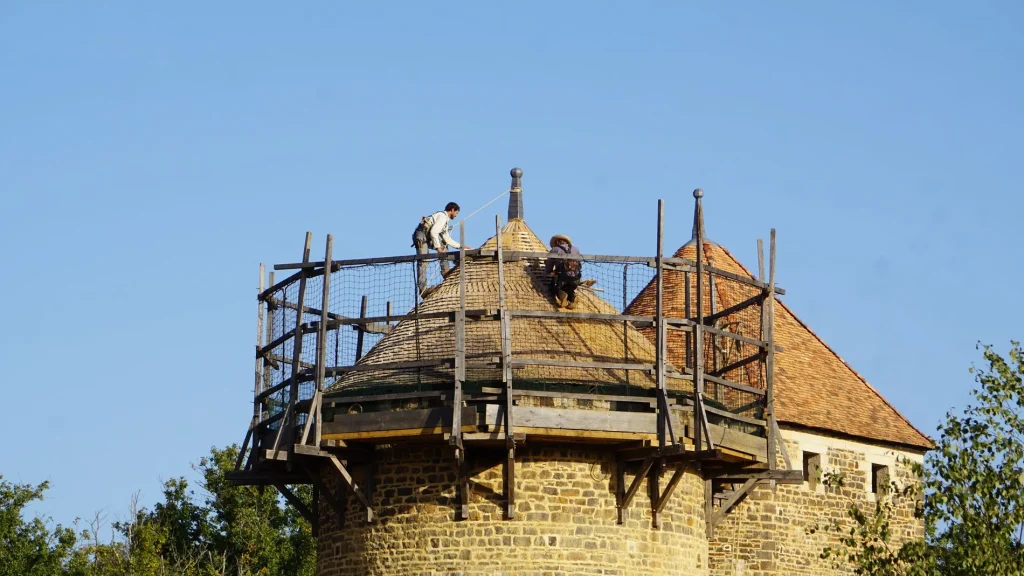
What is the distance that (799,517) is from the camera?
2530 cm

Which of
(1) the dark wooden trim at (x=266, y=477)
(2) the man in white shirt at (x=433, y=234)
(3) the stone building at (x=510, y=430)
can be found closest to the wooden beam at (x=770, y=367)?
(3) the stone building at (x=510, y=430)

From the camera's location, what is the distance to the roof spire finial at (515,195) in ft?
75.8

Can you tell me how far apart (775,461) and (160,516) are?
22.7 meters

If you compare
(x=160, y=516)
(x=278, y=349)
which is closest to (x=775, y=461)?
(x=278, y=349)

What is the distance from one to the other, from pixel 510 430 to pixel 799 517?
7848mm

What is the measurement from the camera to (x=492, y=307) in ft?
68.7

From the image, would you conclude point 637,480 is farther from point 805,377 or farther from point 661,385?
point 805,377

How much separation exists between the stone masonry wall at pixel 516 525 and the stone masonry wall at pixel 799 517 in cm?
460

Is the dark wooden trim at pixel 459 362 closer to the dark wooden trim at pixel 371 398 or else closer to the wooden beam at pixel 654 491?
the dark wooden trim at pixel 371 398

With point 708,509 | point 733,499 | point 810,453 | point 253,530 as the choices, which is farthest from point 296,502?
point 253,530

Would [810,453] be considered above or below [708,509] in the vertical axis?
above

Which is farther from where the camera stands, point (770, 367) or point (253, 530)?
point (253, 530)

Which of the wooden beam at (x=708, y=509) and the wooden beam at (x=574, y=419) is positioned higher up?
the wooden beam at (x=574, y=419)

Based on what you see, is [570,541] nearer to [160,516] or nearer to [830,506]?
[830,506]
